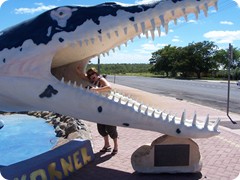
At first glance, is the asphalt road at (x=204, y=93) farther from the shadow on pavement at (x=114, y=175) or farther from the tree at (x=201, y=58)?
the tree at (x=201, y=58)

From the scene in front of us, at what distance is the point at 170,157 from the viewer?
5.12m

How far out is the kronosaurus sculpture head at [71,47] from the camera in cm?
438

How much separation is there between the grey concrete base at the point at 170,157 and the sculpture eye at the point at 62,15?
238 centimetres

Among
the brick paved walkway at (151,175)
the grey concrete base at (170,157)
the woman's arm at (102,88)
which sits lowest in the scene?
the brick paved walkway at (151,175)

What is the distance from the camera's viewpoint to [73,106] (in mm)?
4629

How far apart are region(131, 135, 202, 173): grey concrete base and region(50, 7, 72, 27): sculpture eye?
238 cm

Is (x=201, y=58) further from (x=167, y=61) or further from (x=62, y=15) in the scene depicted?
(x=62, y=15)

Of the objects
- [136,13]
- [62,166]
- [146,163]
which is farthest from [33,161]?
[136,13]

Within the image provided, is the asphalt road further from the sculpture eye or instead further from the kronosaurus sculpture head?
the sculpture eye

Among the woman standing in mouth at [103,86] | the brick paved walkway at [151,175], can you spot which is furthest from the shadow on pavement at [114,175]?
the woman standing in mouth at [103,86]

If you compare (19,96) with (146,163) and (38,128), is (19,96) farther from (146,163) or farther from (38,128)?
(38,128)

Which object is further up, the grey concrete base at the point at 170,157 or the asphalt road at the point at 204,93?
the grey concrete base at the point at 170,157

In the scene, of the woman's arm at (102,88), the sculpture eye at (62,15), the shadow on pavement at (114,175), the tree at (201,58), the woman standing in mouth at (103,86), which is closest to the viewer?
the sculpture eye at (62,15)

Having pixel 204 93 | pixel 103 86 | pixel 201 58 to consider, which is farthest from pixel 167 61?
pixel 103 86
